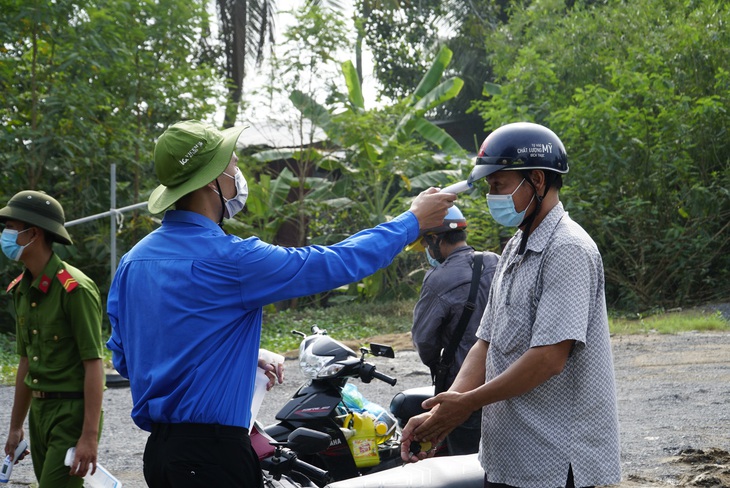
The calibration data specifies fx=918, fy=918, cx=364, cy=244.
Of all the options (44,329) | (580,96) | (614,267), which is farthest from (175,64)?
(44,329)

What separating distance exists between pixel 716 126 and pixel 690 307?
3.28 metres

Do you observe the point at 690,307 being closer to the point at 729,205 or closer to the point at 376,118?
the point at 729,205

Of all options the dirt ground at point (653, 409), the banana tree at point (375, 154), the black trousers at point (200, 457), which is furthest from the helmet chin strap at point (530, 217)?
the banana tree at point (375, 154)

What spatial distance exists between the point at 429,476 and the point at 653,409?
6313 millimetres

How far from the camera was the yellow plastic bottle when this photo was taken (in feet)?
17.6

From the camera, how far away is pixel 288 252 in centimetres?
285

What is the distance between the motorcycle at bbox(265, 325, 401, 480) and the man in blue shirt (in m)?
2.37

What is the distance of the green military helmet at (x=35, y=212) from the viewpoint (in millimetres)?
4367

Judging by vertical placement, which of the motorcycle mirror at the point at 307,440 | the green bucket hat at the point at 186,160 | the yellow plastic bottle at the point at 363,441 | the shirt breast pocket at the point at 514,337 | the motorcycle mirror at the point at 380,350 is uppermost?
the green bucket hat at the point at 186,160

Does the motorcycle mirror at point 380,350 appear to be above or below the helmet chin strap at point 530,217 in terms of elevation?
below

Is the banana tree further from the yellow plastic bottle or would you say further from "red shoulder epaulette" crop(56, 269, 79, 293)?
"red shoulder epaulette" crop(56, 269, 79, 293)

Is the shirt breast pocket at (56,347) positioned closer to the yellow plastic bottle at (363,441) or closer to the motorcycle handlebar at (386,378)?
the motorcycle handlebar at (386,378)

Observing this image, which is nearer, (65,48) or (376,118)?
(65,48)

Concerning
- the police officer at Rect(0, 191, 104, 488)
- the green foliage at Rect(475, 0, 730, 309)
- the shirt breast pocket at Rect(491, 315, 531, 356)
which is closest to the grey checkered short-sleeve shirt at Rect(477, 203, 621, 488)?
the shirt breast pocket at Rect(491, 315, 531, 356)
